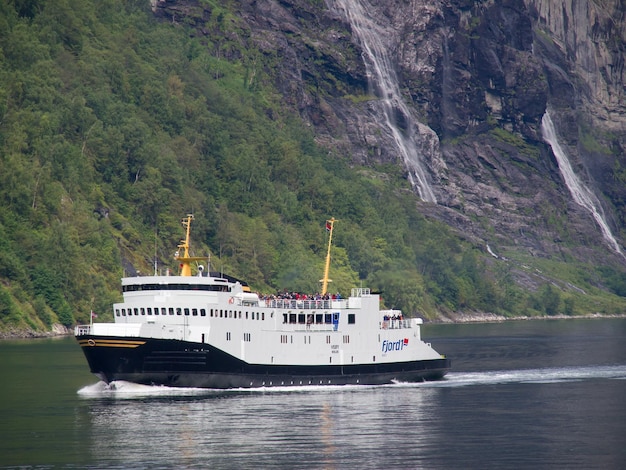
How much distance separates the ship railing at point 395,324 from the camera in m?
90.9

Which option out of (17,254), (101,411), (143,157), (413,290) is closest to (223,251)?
(143,157)

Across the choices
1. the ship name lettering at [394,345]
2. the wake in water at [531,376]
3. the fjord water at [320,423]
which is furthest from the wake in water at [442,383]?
the ship name lettering at [394,345]

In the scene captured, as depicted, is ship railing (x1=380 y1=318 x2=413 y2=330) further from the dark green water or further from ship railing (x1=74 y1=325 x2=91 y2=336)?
ship railing (x1=74 y1=325 x2=91 y2=336)

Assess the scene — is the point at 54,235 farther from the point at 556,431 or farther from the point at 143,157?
the point at 556,431

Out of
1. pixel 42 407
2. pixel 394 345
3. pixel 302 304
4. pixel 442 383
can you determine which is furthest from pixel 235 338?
pixel 442 383

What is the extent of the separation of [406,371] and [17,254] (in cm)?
7301

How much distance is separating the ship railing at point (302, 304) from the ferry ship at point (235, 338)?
7 cm

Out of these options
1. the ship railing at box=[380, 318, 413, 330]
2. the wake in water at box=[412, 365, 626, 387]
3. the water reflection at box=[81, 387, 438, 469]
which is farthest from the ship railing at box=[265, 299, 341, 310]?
the wake in water at box=[412, 365, 626, 387]

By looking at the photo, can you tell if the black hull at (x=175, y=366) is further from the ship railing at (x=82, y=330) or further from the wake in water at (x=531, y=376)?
the wake in water at (x=531, y=376)

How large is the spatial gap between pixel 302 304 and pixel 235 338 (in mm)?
7075

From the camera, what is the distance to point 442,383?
303ft

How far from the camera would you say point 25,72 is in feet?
615

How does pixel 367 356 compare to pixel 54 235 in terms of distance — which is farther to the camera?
pixel 54 235

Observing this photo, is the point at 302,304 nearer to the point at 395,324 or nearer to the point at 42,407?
the point at 395,324
